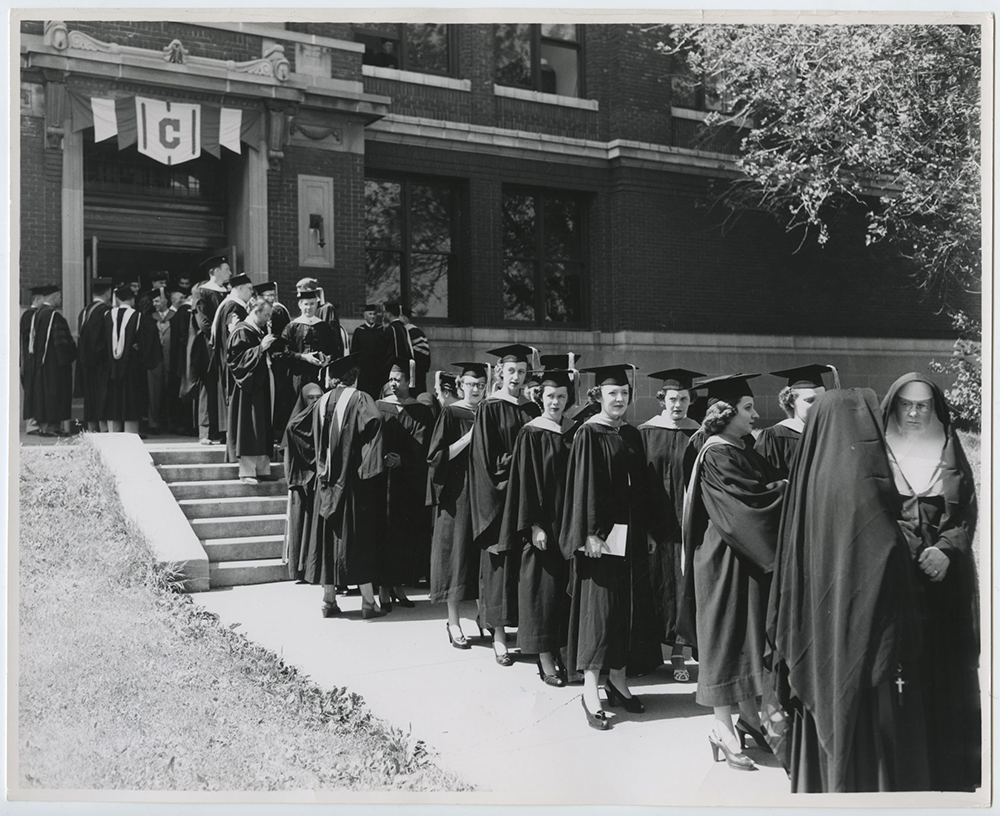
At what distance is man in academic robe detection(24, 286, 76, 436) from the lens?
1042 cm

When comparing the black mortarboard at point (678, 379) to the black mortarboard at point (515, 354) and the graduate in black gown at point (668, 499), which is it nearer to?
the graduate in black gown at point (668, 499)

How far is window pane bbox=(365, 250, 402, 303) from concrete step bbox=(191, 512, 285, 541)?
6.17 meters

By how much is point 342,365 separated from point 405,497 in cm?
138

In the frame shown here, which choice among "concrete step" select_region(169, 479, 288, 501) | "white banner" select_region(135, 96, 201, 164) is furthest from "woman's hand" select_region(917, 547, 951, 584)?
"white banner" select_region(135, 96, 201, 164)

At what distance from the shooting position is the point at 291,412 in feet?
33.8

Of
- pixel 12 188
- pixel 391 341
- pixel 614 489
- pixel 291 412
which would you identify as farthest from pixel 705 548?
pixel 391 341

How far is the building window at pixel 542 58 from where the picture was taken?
15.9 meters

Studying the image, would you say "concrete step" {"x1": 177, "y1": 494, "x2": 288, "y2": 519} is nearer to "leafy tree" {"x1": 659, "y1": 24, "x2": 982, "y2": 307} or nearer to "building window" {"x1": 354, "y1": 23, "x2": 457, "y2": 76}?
"leafy tree" {"x1": 659, "y1": 24, "x2": 982, "y2": 307}

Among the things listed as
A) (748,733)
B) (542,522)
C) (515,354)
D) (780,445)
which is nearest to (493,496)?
(542,522)

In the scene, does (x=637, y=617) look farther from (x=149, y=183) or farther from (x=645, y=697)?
(x=149, y=183)

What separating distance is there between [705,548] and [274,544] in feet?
17.3

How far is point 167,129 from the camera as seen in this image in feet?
40.4

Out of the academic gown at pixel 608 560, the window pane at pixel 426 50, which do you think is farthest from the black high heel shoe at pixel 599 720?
the window pane at pixel 426 50

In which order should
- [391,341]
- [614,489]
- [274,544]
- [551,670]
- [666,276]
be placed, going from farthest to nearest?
[666,276]
[391,341]
[274,544]
[551,670]
[614,489]
